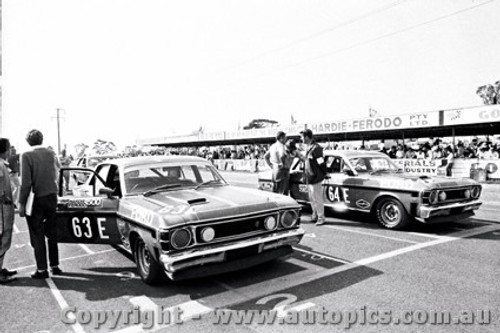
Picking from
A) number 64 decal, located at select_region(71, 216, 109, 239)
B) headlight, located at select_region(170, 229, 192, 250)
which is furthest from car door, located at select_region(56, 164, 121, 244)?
headlight, located at select_region(170, 229, 192, 250)

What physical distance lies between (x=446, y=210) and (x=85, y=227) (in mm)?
5720

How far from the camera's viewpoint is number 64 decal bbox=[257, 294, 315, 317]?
3.46 meters

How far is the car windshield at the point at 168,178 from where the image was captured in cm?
491

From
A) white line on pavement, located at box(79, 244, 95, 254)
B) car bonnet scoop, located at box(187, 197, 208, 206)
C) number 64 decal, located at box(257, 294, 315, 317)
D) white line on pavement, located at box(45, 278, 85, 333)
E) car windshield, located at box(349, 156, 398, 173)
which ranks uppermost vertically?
car windshield, located at box(349, 156, 398, 173)

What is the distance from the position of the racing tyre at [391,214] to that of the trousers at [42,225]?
545 centimetres

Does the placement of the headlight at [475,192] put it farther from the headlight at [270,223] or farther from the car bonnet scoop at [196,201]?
the car bonnet scoop at [196,201]

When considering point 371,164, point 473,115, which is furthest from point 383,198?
point 473,115

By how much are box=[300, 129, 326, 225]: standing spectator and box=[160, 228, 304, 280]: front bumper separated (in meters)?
2.89

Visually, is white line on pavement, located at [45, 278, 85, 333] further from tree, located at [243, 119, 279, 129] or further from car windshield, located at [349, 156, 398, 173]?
tree, located at [243, 119, 279, 129]

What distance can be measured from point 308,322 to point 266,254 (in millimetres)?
1080

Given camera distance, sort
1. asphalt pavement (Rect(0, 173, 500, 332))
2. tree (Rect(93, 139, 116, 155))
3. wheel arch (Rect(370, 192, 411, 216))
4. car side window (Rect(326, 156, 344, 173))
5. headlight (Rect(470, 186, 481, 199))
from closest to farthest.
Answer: asphalt pavement (Rect(0, 173, 500, 332)), wheel arch (Rect(370, 192, 411, 216)), headlight (Rect(470, 186, 481, 199)), car side window (Rect(326, 156, 344, 173)), tree (Rect(93, 139, 116, 155))

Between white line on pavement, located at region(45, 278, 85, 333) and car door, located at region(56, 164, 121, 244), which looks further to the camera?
car door, located at region(56, 164, 121, 244)

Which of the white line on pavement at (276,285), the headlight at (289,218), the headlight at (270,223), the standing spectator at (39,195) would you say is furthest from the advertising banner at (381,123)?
the standing spectator at (39,195)

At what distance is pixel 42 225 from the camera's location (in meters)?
4.66
